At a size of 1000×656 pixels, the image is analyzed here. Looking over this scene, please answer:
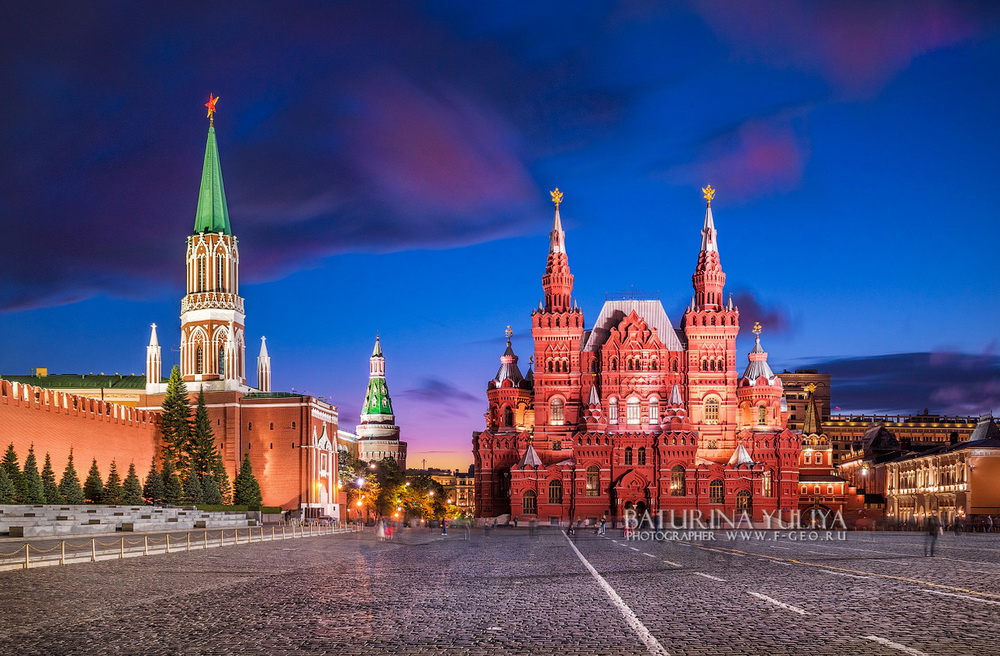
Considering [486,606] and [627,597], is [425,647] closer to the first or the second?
[486,606]

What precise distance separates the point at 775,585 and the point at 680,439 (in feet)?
231

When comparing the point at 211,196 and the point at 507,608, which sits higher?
the point at 211,196

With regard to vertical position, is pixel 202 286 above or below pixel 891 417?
above

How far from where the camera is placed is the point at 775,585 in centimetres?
1992

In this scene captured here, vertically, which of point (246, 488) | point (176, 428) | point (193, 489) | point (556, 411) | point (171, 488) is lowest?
point (246, 488)

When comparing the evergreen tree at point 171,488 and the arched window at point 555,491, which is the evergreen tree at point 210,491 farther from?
the arched window at point 555,491

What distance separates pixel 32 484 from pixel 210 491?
26758 millimetres

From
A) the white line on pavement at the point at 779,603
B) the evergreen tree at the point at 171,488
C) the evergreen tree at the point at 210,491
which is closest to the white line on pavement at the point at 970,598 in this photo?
the white line on pavement at the point at 779,603

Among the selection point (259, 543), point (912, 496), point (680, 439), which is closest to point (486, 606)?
point (259, 543)

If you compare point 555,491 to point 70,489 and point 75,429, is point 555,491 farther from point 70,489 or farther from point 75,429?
point 70,489

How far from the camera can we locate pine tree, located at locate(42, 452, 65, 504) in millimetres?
55594

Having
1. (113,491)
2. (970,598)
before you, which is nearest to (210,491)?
(113,491)

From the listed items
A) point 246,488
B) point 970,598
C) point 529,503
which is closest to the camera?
point 970,598

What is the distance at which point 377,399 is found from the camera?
189875 millimetres
